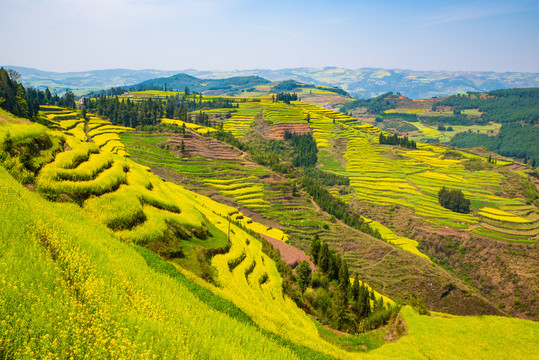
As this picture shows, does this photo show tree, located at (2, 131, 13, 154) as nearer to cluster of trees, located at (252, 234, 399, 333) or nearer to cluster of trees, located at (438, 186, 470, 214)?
cluster of trees, located at (252, 234, 399, 333)

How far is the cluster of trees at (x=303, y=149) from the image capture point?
15925cm

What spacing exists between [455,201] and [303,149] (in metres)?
78.2

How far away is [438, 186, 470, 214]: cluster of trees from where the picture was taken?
11025 centimetres

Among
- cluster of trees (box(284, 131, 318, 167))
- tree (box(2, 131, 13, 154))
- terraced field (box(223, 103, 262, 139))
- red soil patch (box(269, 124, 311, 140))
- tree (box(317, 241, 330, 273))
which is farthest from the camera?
red soil patch (box(269, 124, 311, 140))

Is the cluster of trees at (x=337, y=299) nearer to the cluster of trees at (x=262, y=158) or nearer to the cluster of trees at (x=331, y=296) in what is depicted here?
the cluster of trees at (x=331, y=296)

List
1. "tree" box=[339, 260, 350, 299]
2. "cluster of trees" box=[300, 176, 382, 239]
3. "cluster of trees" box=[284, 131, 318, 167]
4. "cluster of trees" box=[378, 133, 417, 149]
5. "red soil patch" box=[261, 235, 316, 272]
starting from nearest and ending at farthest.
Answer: "tree" box=[339, 260, 350, 299] < "red soil patch" box=[261, 235, 316, 272] < "cluster of trees" box=[300, 176, 382, 239] < "cluster of trees" box=[284, 131, 318, 167] < "cluster of trees" box=[378, 133, 417, 149]

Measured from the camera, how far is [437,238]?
3725 inches

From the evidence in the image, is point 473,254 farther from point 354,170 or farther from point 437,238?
point 354,170

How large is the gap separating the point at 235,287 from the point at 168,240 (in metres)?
6.87

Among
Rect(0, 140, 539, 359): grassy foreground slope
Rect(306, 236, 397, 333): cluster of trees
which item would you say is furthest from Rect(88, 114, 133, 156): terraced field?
Rect(0, 140, 539, 359): grassy foreground slope

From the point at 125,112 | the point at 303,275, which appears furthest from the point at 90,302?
the point at 125,112

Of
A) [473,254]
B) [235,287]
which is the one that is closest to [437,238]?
[473,254]

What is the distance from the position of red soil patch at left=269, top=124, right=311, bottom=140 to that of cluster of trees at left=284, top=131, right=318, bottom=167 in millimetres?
5444

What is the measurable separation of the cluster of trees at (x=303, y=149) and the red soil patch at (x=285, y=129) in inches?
214
